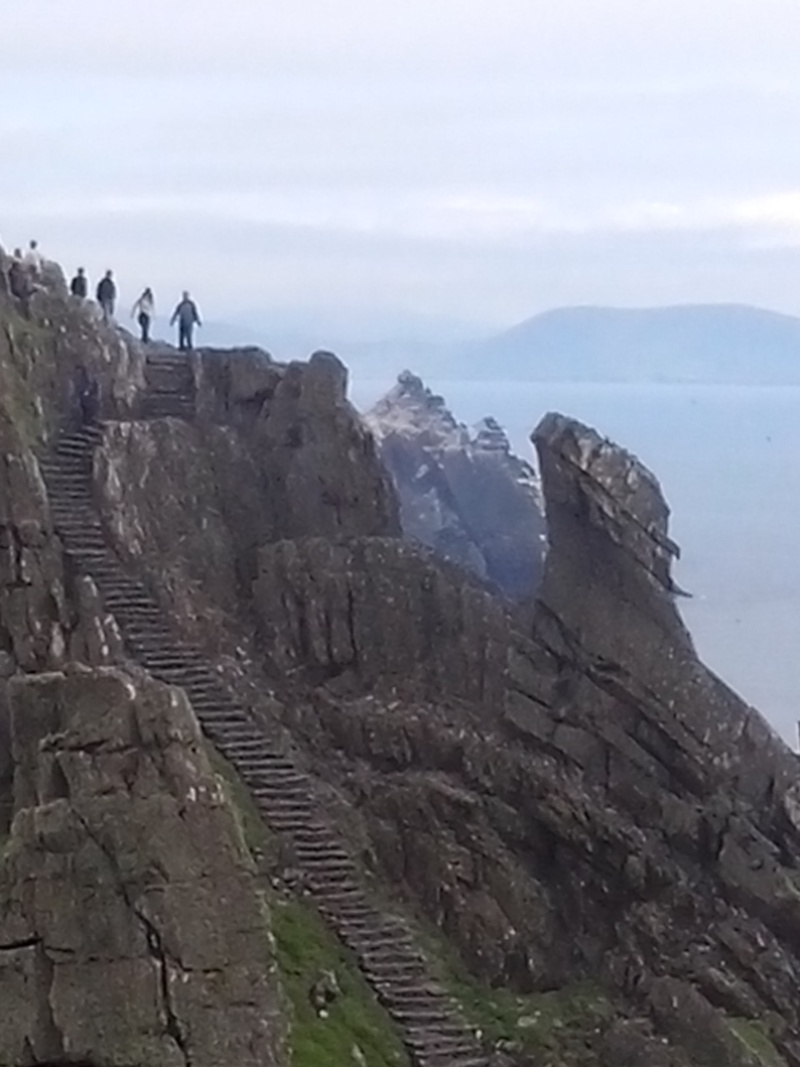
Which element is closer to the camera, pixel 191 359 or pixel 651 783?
pixel 651 783

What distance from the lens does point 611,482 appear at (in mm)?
55906

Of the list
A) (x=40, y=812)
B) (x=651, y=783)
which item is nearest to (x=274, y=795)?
(x=651, y=783)

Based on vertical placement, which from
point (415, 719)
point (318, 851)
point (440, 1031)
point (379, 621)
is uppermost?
point (379, 621)

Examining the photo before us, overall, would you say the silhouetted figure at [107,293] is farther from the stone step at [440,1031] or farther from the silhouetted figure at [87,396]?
the stone step at [440,1031]

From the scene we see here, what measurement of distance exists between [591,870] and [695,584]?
7853 centimetres

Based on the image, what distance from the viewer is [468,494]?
89.9 meters

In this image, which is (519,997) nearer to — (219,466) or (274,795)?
(274,795)

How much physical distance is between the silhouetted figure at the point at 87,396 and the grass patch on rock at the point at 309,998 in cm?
1551

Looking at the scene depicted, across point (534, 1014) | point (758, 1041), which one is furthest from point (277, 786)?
point (758, 1041)

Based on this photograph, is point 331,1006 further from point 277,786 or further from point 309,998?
point 277,786

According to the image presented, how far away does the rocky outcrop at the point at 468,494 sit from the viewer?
83.4 metres

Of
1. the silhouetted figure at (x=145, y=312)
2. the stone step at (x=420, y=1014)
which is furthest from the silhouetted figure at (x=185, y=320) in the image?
the stone step at (x=420, y=1014)

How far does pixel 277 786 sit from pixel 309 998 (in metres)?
7.89

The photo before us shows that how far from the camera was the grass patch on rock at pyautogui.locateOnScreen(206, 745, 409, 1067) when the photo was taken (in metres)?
42.7
